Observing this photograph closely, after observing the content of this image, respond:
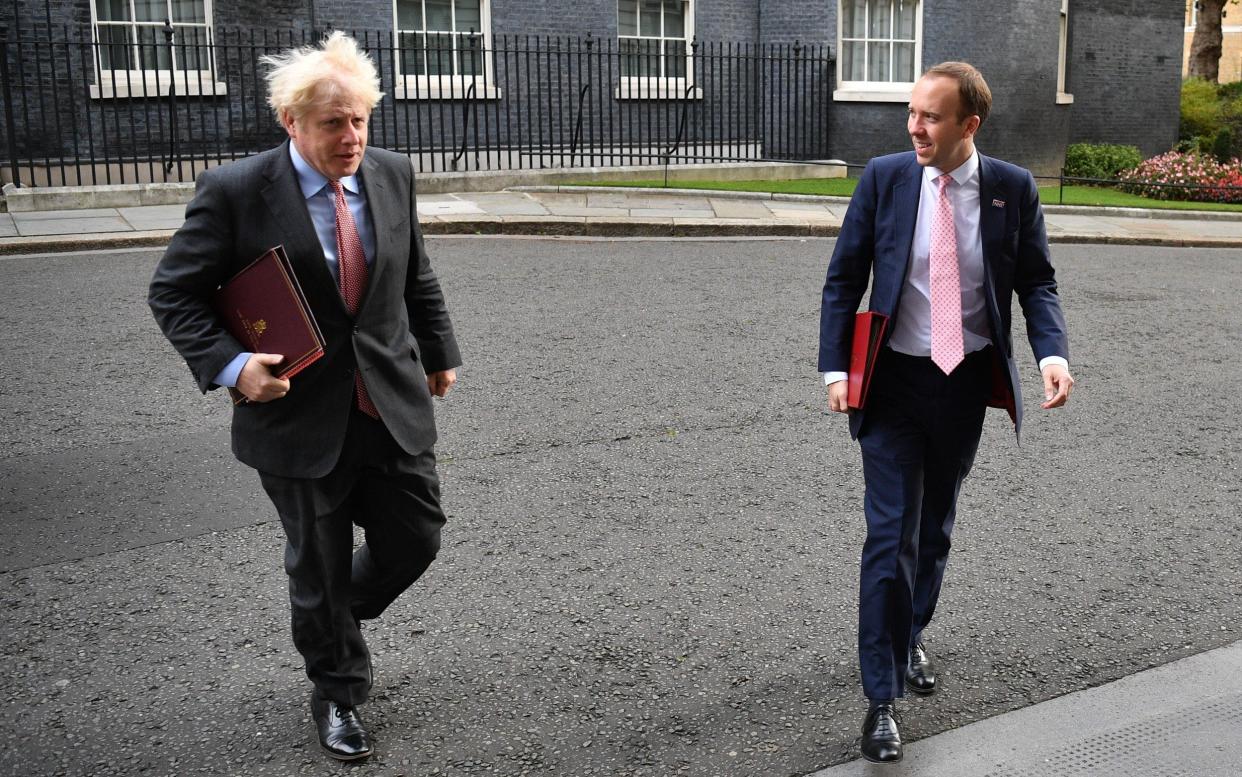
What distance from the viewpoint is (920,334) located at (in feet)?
11.3

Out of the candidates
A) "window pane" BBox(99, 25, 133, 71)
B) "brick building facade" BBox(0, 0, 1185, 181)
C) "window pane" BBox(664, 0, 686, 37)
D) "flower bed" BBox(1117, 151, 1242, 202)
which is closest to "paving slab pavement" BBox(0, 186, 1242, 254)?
"brick building facade" BBox(0, 0, 1185, 181)

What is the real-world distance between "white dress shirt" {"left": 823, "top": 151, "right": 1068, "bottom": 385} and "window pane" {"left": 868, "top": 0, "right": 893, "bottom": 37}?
1761 cm

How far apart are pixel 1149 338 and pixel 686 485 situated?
449 cm

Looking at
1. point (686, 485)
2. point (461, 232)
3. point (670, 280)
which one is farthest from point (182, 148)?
point (686, 485)

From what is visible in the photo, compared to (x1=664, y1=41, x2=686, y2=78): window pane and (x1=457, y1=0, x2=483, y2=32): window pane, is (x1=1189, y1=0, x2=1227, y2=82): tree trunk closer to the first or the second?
(x1=664, y1=41, x2=686, y2=78): window pane

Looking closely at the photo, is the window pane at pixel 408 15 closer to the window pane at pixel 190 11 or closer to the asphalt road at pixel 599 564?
the window pane at pixel 190 11

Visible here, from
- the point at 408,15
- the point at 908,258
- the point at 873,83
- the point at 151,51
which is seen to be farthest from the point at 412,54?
the point at 908,258

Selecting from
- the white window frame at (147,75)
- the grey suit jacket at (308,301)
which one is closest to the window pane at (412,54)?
the white window frame at (147,75)

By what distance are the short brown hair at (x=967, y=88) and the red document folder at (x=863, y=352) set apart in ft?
1.78

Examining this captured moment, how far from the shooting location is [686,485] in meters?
5.61

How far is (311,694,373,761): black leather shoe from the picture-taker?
3334mm

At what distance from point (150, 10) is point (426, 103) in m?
3.73

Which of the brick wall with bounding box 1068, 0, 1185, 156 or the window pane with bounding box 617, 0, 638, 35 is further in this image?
the brick wall with bounding box 1068, 0, 1185, 156

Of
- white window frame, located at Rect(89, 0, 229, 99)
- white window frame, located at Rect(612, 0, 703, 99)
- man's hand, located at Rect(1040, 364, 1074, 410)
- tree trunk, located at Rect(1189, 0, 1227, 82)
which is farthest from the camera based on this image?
tree trunk, located at Rect(1189, 0, 1227, 82)
